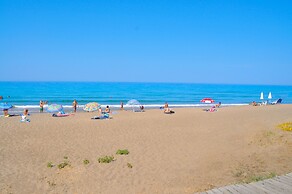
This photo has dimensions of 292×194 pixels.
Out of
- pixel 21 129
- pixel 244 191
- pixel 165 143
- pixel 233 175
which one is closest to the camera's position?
pixel 244 191

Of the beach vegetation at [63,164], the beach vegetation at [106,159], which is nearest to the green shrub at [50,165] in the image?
the beach vegetation at [63,164]

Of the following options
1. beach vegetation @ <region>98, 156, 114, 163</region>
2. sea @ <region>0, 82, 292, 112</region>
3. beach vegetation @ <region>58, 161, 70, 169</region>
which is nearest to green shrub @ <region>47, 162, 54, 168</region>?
beach vegetation @ <region>58, 161, 70, 169</region>

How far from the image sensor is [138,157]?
490 inches

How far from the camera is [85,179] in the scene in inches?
387

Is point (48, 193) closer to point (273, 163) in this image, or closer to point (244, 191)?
point (244, 191)

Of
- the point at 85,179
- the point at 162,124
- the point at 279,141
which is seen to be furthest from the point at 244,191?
the point at 162,124

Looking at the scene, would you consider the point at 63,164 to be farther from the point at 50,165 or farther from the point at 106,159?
the point at 106,159

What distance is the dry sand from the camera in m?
9.25

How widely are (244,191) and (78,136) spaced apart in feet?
40.9

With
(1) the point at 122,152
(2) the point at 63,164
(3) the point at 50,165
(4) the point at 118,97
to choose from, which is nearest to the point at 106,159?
(1) the point at 122,152

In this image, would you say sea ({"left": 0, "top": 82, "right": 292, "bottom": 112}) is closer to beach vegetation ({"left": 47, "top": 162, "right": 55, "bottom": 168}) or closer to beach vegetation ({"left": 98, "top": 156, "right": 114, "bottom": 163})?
beach vegetation ({"left": 98, "top": 156, "right": 114, "bottom": 163})

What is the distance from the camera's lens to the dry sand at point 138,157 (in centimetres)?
925

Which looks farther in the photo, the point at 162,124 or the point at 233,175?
the point at 162,124

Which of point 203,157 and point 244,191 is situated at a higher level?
point 244,191
